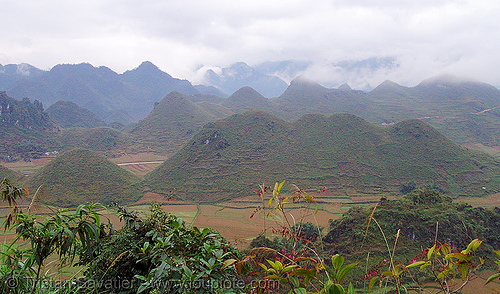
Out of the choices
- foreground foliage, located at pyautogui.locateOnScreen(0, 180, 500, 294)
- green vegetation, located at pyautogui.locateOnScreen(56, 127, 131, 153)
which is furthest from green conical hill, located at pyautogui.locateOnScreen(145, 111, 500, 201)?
green vegetation, located at pyautogui.locateOnScreen(56, 127, 131, 153)

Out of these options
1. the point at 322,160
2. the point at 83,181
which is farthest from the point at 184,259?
the point at 322,160

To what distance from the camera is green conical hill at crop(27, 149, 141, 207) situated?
37406 millimetres

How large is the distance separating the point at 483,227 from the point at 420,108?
103 m

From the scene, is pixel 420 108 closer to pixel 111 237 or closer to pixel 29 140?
pixel 111 237

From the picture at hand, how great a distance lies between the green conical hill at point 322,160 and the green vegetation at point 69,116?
9042 cm

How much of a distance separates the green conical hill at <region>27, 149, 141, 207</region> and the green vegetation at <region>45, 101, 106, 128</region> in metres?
87.2

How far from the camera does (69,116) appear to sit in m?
119

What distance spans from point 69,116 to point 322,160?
4690 inches

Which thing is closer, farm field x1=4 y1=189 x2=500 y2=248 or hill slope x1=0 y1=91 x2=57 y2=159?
farm field x1=4 y1=189 x2=500 y2=248

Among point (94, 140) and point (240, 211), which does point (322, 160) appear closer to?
point (240, 211)

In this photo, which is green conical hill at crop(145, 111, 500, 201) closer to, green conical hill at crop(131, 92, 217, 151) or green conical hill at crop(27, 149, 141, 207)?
green conical hill at crop(27, 149, 141, 207)

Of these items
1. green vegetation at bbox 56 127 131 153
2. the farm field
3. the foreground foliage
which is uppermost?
the foreground foliage

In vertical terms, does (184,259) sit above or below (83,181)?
above

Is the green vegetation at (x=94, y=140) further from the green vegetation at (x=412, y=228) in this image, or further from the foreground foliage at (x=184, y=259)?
the foreground foliage at (x=184, y=259)
